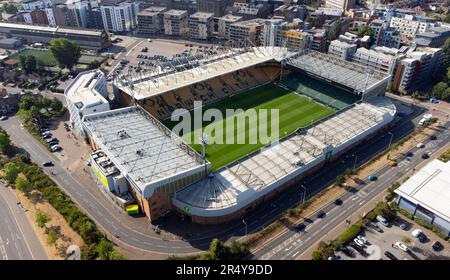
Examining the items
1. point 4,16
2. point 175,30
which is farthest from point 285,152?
point 4,16

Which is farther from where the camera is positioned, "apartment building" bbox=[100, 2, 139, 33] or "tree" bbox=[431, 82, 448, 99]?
"apartment building" bbox=[100, 2, 139, 33]

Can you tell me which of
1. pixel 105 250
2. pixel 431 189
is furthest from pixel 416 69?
pixel 105 250

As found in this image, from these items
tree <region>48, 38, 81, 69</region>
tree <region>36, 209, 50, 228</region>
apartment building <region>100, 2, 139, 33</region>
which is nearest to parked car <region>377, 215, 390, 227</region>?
tree <region>36, 209, 50, 228</region>

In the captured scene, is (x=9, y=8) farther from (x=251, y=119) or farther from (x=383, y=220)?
(x=383, y=220)

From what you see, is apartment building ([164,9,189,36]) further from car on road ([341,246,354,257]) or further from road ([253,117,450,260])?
car on road ([341,246,354,257])

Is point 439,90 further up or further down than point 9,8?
further down

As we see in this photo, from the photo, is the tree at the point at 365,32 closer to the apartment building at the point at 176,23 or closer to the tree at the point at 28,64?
the apartment building at the point at 176,23

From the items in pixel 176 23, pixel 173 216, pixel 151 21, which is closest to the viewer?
pixel 173 216
